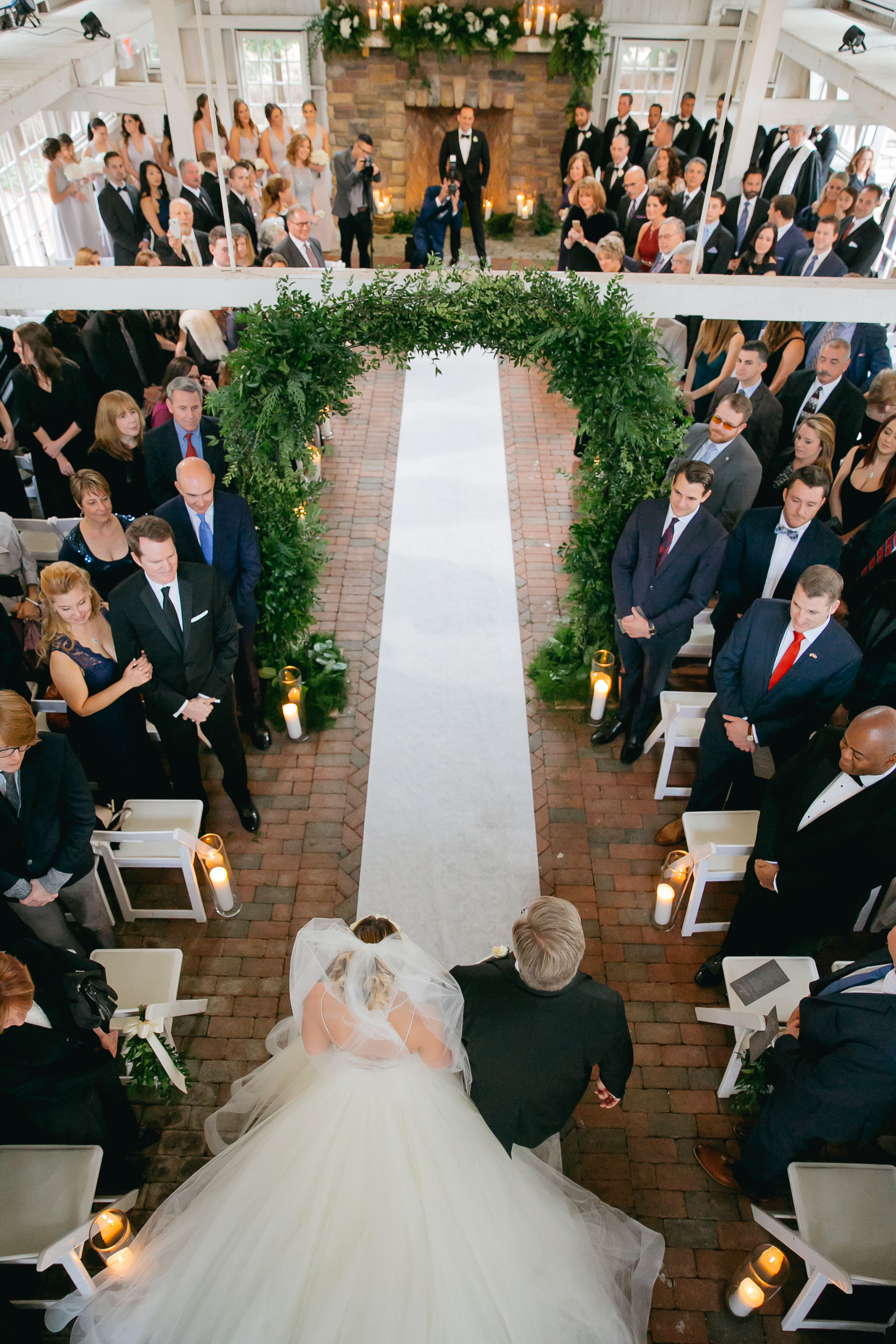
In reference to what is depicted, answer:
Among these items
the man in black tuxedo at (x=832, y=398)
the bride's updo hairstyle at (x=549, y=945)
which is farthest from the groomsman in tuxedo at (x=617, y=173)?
the bride's updo hairstyle at (x=549, y=945)

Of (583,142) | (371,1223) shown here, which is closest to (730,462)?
(371,1223)

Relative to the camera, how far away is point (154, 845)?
13.6 ft

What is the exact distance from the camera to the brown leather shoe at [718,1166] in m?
3.45

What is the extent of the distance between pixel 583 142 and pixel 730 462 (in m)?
8.03

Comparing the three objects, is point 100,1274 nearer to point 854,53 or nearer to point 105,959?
point 105,959

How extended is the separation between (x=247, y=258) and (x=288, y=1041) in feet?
19.3

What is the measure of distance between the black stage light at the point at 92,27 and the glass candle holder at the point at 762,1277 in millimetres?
13128

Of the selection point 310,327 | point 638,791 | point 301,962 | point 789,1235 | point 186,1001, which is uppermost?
point 310,327

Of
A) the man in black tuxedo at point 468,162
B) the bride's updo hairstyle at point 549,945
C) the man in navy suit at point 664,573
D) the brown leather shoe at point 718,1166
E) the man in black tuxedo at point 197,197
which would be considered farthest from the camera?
the man in black tuxedo at point 468,162

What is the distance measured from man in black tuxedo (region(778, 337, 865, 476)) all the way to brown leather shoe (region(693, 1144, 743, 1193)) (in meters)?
3.91

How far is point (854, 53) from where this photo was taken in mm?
9297

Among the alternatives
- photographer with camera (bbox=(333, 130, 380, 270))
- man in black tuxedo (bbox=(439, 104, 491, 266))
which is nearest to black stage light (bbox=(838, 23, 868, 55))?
man in black tuxedo (bbox=(439, 104, 491, 266))

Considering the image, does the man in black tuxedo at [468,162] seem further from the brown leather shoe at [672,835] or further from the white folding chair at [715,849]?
the white folding chair at [715,849]

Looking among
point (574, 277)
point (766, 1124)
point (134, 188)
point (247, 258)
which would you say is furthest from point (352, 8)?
point (766, 1124)
